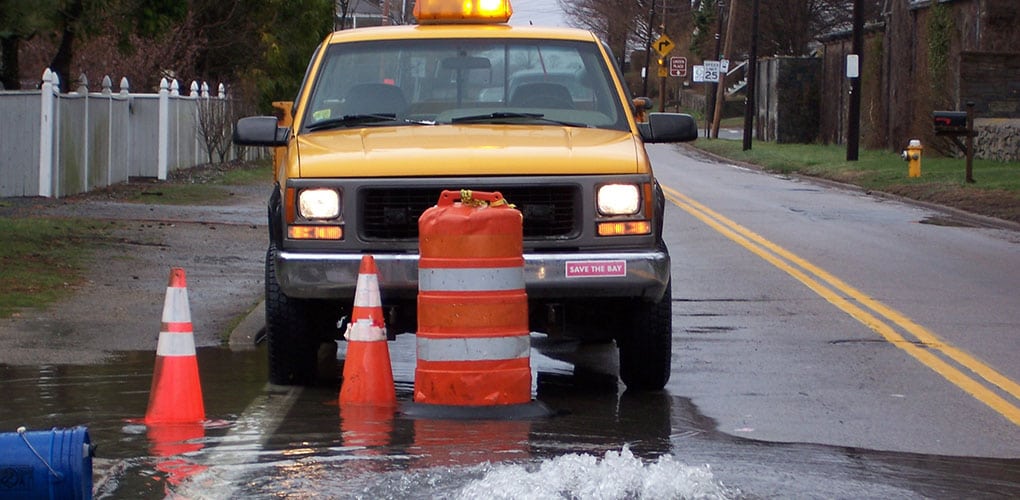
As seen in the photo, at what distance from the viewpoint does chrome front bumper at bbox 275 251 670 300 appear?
7.26 meters

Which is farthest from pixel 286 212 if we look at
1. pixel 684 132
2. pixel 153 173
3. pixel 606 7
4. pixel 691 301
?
pixel 606 7

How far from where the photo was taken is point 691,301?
11.9 m

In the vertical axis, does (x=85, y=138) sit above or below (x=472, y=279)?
above

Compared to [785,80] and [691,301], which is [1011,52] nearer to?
[785,80]

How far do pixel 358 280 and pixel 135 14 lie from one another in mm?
10577

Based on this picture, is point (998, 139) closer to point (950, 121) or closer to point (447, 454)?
point (950, 121)

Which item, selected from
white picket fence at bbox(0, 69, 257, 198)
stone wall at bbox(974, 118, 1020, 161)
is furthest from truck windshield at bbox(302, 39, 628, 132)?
stone wall at bbox(974, 118, 1020, 161)

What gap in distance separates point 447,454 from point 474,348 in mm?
873

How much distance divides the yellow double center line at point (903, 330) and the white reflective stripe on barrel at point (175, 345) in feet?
12.6

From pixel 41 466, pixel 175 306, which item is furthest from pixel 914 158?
pixel 41 466

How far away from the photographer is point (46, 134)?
770 inches

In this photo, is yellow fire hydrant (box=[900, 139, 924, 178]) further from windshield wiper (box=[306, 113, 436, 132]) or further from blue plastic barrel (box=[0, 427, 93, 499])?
blue plastic barrel (box=[0, 427, 93, 499])

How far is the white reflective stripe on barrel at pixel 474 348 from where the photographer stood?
6.92 m

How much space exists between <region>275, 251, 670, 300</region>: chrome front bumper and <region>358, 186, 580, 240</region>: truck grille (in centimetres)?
15
